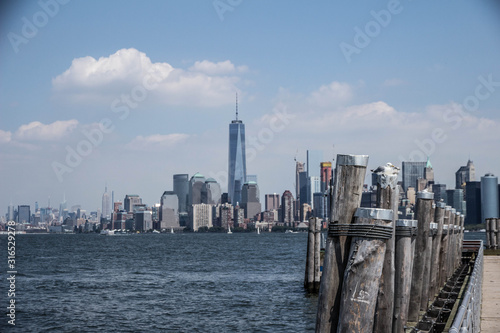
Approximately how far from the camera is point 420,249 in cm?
1691

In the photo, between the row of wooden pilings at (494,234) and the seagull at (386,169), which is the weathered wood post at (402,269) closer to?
the seagull at (386,169)

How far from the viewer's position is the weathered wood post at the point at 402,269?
1245cm

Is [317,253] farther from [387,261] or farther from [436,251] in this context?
[387,261]

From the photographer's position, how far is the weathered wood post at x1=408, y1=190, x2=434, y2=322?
1570 centimetres

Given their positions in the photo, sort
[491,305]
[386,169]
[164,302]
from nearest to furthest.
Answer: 1. [386,169]
2. [491,305]
3. [164,302]

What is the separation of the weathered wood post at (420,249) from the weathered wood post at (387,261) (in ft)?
21.0

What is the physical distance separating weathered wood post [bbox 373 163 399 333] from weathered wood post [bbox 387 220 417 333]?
7.89ft

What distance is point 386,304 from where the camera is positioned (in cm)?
935

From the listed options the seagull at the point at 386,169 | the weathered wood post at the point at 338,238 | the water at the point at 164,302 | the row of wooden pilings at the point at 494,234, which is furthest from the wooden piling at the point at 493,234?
the weathered wood post at the point at 338,238

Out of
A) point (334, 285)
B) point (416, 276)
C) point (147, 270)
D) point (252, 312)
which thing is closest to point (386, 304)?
point (334, 285)

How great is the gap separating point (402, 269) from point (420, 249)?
4.47 metres

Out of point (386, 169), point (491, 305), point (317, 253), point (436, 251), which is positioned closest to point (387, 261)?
point (386, 169)

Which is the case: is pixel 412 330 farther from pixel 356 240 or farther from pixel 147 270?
pixel 147 270

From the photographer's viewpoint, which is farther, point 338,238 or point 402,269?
point 402,269
